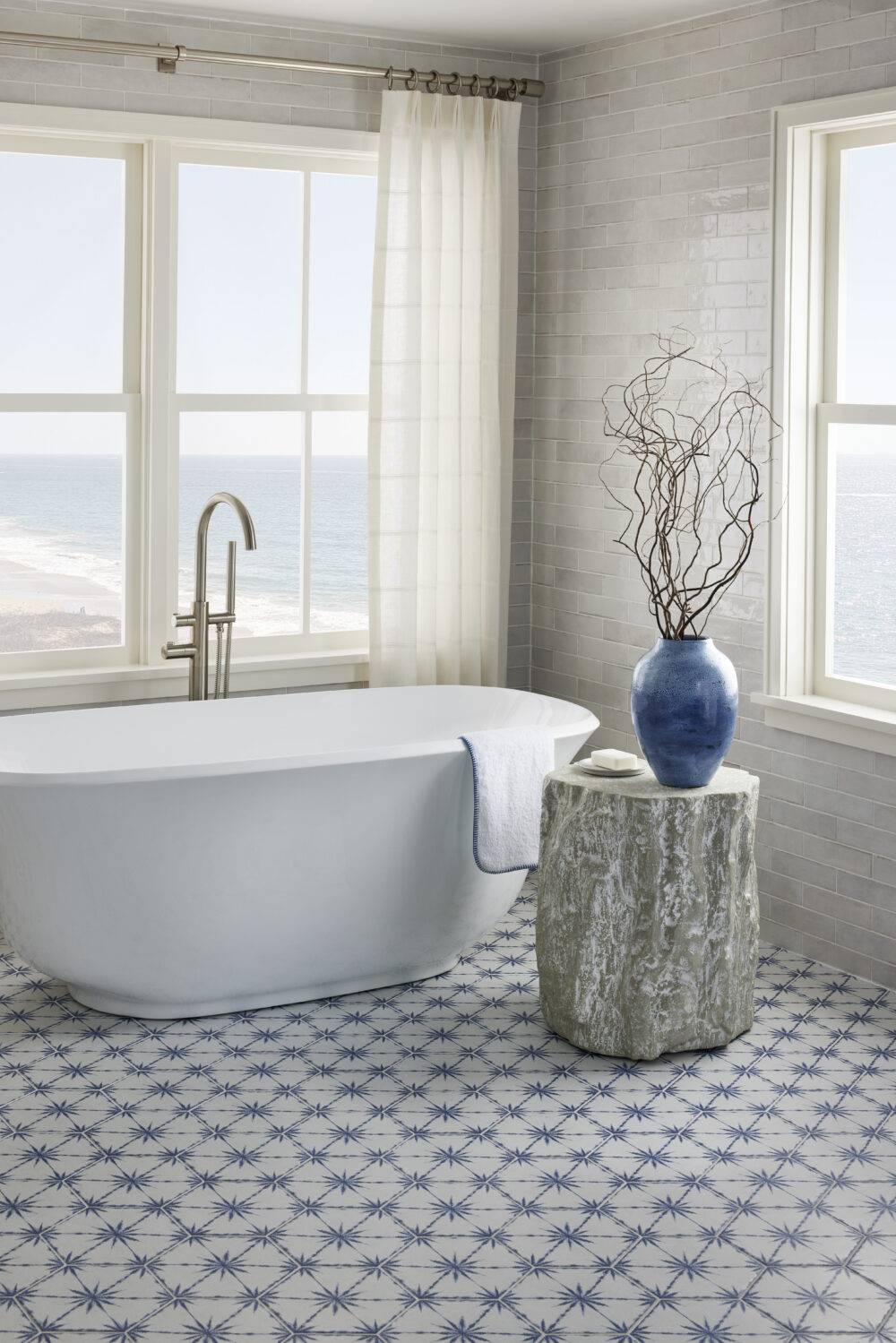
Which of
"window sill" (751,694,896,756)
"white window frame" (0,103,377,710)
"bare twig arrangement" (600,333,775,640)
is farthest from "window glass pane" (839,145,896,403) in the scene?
"white window frame" (0,103,377,710)

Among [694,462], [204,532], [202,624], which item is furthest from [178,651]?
[694,462]

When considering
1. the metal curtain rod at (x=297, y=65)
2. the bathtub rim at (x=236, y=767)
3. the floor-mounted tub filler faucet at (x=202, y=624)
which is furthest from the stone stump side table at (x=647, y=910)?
the metal curtain rod at (x=297, y=65)

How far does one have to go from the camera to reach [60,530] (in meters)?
4.57

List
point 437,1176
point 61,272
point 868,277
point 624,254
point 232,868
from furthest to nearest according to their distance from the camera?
point 624,254 < point 61,272 < point 868,277 < point 232,868 < point 437,1176

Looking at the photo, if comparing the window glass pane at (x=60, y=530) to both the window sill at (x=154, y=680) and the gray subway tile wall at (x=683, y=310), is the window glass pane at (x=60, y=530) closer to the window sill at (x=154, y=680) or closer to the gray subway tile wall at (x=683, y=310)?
the window sill at (x=154, y=680)

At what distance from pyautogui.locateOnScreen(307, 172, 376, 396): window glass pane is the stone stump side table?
6.74 ft

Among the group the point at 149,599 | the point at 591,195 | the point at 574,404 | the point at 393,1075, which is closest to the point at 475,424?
the point at 574,404

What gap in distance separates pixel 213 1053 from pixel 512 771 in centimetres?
101

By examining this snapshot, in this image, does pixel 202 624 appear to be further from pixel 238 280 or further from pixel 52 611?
pixel 238 280

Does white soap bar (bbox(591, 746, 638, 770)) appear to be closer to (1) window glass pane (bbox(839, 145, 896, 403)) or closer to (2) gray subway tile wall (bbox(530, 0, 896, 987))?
(2) gray subway tile wall (bbox(530, 0, 896, 987))

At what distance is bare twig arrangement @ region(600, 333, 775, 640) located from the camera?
420 cm

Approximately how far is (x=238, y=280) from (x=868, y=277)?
2.03m

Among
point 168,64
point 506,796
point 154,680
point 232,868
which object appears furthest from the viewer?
point 154,680

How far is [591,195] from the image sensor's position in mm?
4852
